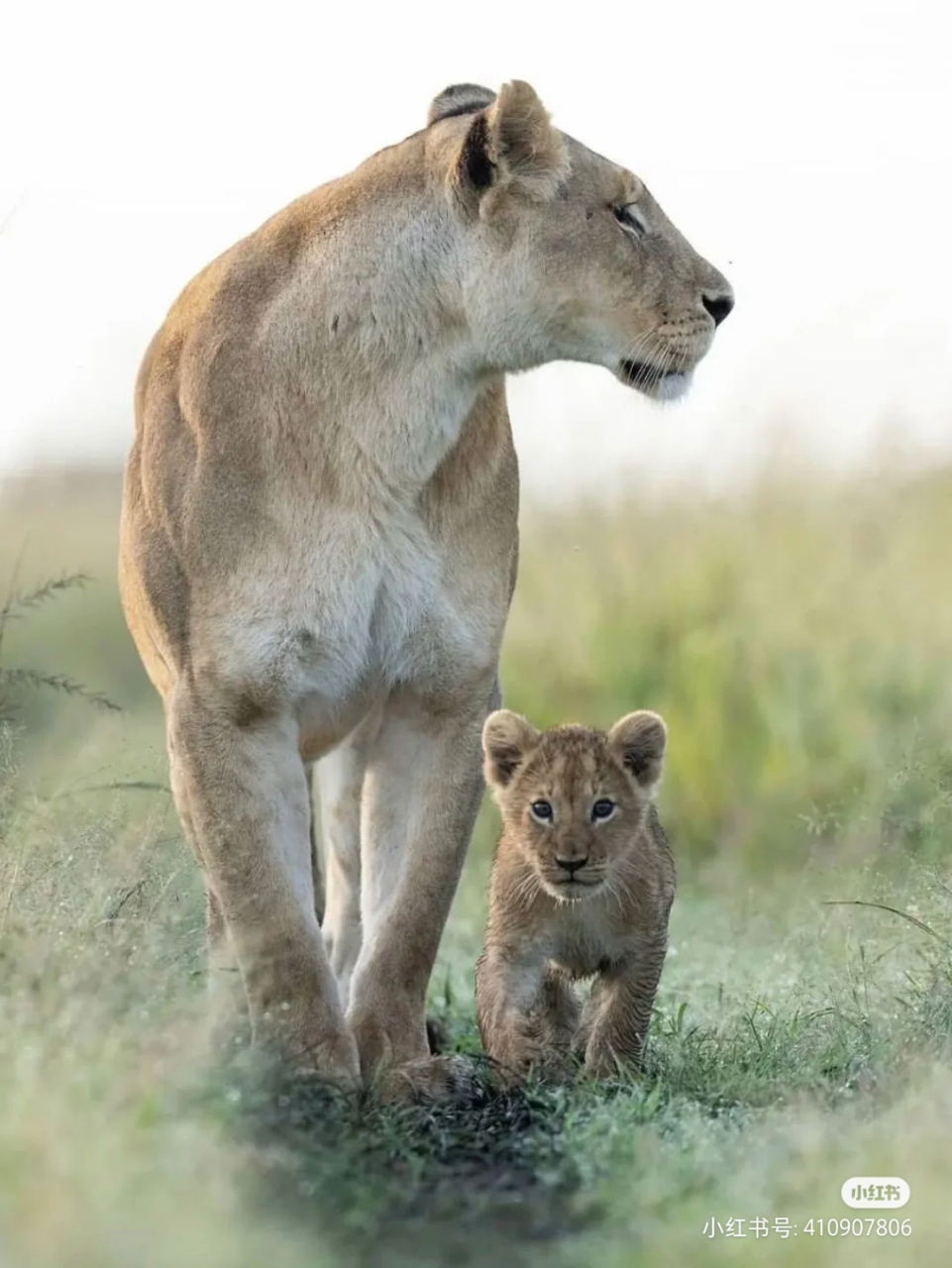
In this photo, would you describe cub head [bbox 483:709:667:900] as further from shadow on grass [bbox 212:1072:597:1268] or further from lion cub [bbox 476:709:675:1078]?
shadow on grass [bbox 212:1072:597:1268]

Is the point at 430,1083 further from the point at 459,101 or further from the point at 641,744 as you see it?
the point at 459,101

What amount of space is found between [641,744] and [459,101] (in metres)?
1.38

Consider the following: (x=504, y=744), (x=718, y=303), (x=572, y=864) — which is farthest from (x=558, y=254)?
(x=572, y=864)

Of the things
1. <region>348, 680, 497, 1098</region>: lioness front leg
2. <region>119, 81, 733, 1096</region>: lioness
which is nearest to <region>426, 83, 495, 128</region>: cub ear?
<region>119, 81, 733, 1096</region>: lioness

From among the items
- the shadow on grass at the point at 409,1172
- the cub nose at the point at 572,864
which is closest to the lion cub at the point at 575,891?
the cub nose at the point at 572,864

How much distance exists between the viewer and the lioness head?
15.0 ft

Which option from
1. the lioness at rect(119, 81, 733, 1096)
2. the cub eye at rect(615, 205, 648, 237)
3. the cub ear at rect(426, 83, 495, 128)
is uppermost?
the cub ear at rect(426, 83, 495, 128)

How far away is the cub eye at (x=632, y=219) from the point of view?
15.3 feet

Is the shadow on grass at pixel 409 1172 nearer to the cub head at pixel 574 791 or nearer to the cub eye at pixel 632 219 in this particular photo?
the cub head at pixel 574 791

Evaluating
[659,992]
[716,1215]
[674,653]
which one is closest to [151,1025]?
[716,1215]

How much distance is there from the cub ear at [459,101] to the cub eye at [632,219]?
1.33ft

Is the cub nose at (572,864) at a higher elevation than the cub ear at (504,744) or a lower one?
lower

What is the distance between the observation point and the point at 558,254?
457 centimetres

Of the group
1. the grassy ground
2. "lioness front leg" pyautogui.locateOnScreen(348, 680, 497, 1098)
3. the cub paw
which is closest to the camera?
the grassy ground
